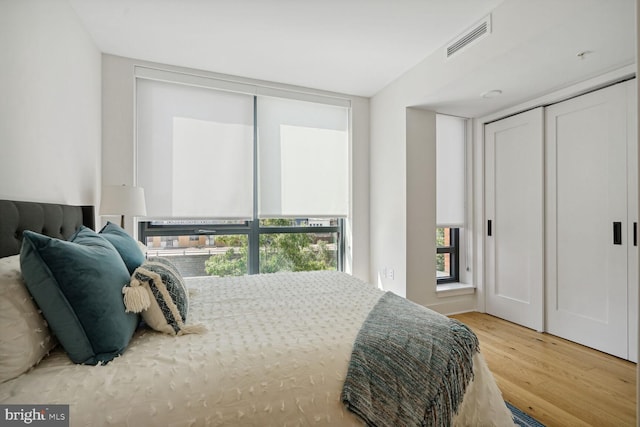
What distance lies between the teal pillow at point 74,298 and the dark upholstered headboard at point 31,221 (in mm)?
426

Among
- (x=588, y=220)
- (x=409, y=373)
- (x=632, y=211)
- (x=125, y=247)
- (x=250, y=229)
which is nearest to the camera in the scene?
(x=409, y=373)

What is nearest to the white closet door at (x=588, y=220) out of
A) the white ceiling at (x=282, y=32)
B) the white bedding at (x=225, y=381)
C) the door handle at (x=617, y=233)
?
the door handle at (x=617, y=233)

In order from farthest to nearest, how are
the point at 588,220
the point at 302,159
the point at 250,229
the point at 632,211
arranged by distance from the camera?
the point at 302,159, the point at 250,229, the point at 588,220, the point at 632,211

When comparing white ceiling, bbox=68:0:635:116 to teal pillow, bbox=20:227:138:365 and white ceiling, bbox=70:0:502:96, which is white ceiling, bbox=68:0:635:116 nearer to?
white ceiling, bbox=70:0:502:96

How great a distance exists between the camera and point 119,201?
2.45 meters

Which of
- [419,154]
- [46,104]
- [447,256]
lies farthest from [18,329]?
[447,256]

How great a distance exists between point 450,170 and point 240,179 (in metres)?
2.44

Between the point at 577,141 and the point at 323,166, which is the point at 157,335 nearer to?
the point at 323,166

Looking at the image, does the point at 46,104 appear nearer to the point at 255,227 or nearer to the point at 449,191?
the point at 255,227

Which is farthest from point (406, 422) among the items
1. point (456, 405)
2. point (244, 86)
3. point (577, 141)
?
point (244, 86)

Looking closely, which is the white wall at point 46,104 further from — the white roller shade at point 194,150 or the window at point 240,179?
the window at point 240,179

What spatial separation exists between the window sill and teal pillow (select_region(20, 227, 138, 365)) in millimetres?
3187

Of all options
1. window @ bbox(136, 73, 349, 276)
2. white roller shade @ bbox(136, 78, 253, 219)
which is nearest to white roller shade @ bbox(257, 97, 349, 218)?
window @ bbox(136, 73, 349, 276)

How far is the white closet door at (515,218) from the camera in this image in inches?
122
